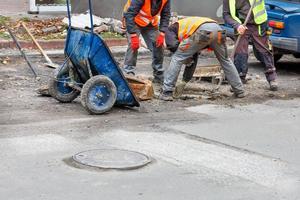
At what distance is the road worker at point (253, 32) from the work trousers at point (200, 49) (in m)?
0.90

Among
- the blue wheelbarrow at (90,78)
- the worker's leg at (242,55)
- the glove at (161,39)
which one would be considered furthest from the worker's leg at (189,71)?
the blue wheelbarrow at (90,78)

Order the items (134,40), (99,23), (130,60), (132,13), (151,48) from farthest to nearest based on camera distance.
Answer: (99,23)
(151,48)
(130,60)
(134,40)
(132,13)

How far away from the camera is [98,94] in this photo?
7.59 meters

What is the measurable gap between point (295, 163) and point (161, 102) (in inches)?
111

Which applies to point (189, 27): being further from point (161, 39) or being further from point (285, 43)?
point (285, 43)

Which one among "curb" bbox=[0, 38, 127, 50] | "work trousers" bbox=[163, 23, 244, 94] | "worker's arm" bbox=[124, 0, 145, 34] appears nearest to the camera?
"work trousers" bbox=[163, 23, 244, 94]

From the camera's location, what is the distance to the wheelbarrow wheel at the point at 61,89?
8.21 m

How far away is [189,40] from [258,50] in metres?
1.91

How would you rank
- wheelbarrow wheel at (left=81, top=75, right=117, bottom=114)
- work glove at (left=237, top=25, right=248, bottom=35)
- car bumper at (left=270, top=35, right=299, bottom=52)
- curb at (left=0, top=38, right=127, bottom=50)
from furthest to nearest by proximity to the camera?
curb at (left=0, top=38, right=127, bottom=50)
car bumper at (left=270, top=35, right=299, bottom=52)
work glove at (left=237, top=25, right=248, bottom=35)
wheelbarrow wheel at (left=81, top=75, right=117, bottom=114)

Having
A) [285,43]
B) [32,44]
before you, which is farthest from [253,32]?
[32,44]

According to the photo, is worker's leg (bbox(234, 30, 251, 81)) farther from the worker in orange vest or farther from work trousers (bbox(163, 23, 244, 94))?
the worker in orange vest

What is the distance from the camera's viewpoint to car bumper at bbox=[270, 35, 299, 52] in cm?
1060

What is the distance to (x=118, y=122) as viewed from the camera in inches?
290

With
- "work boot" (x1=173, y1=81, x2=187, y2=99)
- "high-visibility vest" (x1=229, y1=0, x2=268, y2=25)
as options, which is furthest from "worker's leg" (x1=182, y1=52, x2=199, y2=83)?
"high-visibility vest" (x1=229, y1=0, x2=268, y2=25)
